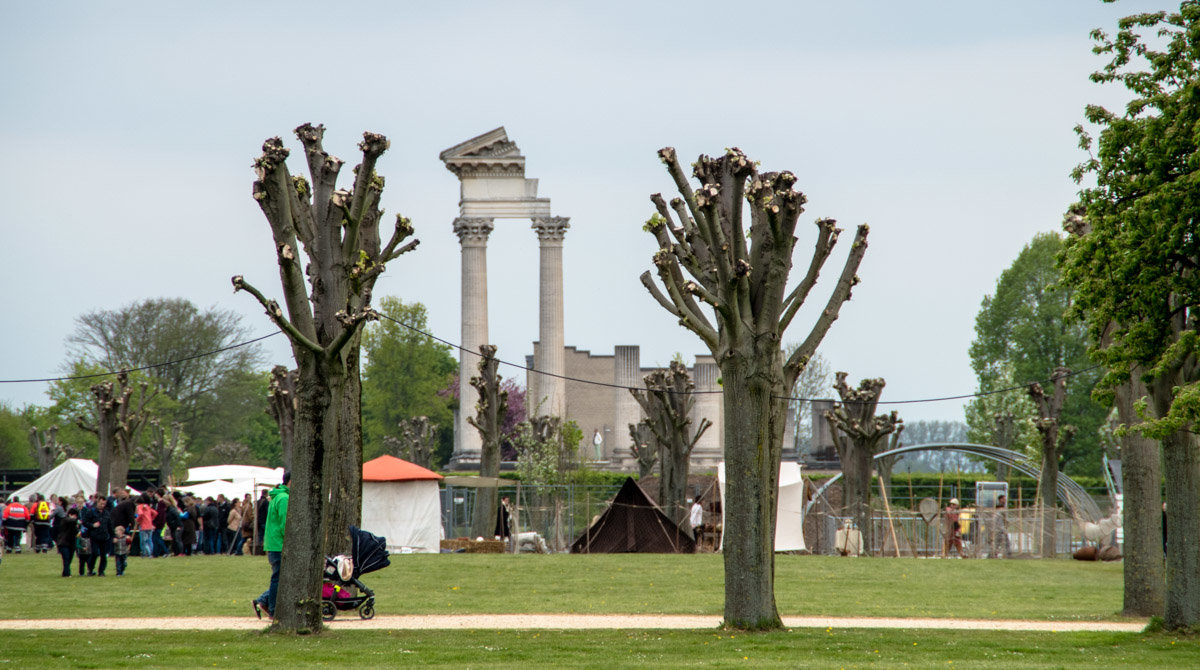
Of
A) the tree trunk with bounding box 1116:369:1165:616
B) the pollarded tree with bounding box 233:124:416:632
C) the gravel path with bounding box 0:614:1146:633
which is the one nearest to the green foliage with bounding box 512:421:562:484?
the gravel path with bounding box 0:614:1146:633

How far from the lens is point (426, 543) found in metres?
39.5

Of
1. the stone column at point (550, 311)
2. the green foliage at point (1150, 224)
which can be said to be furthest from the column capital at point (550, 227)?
the green foliage at point (1150, 224)

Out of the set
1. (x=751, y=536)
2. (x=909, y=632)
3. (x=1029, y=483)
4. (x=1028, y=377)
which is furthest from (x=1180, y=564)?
(x=1028, y=377)

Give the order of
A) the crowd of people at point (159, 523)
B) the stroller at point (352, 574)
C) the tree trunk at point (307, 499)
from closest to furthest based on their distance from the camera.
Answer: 1. the tree trunk at point (307, 499)
2. the stroller at point (352, 574)
3. the crowd of people at point (159, 523)

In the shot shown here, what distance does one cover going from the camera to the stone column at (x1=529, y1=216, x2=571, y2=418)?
61.5 meters

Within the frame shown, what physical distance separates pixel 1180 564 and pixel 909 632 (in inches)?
124

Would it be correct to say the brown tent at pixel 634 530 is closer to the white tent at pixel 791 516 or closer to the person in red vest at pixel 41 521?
the white tent at pixel 791 516

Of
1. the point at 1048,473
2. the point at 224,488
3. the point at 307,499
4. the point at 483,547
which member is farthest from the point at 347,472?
the point at 224,488

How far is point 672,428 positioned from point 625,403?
1314 inches

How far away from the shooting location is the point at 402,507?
129 feet

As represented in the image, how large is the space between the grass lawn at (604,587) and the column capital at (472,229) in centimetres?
2744

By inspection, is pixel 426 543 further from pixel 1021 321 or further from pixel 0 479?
pixel 1021 321

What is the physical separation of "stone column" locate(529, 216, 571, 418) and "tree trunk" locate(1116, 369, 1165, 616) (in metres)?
43.1

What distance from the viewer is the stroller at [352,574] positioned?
1747cm
